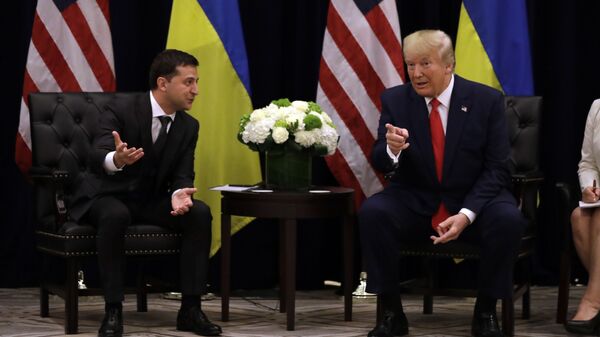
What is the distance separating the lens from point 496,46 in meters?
5.84

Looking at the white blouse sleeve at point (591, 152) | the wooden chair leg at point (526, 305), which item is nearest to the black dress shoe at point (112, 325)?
the wooden chair leg at point (526, 305)

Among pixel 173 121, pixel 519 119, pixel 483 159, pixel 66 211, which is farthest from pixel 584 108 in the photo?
pixel 66 211

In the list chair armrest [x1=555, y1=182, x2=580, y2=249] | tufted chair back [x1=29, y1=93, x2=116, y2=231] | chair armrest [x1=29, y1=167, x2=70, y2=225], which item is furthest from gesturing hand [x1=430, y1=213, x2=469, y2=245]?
tufted chair back [x1=29, y1=93, x2=116, y2=231]

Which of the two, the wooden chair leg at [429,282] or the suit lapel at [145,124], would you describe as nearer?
the suit lapel at [145,124]

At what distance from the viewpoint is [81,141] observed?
17.8 feet

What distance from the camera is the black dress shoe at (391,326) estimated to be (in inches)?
187

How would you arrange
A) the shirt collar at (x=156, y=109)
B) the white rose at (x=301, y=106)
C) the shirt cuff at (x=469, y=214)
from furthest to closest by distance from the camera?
the white rose at (x=301, y=106) → the shirt collar at (x=156, y=109) → the shirt cuff at (x=469, y=214)

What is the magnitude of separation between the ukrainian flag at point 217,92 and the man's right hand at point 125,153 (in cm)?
105

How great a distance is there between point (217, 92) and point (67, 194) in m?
0.92

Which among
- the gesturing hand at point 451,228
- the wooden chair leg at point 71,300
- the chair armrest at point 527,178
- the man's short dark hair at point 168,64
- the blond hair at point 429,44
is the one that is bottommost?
the wooden chair leg at point 71,300

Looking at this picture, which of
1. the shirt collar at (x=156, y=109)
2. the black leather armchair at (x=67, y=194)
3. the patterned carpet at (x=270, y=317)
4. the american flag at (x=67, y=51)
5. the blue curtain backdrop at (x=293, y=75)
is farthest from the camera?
the blue curtain backdrop at (x=293, y=75)

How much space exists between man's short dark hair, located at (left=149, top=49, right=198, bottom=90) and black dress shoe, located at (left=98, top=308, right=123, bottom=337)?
103 centimetres

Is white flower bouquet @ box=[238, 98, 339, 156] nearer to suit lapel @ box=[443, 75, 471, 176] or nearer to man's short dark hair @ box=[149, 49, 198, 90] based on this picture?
man's short dark hair @ box=[149, 49, 198, 90]

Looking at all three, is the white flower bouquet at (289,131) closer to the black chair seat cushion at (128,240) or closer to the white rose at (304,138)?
the white rose at (304,138)
